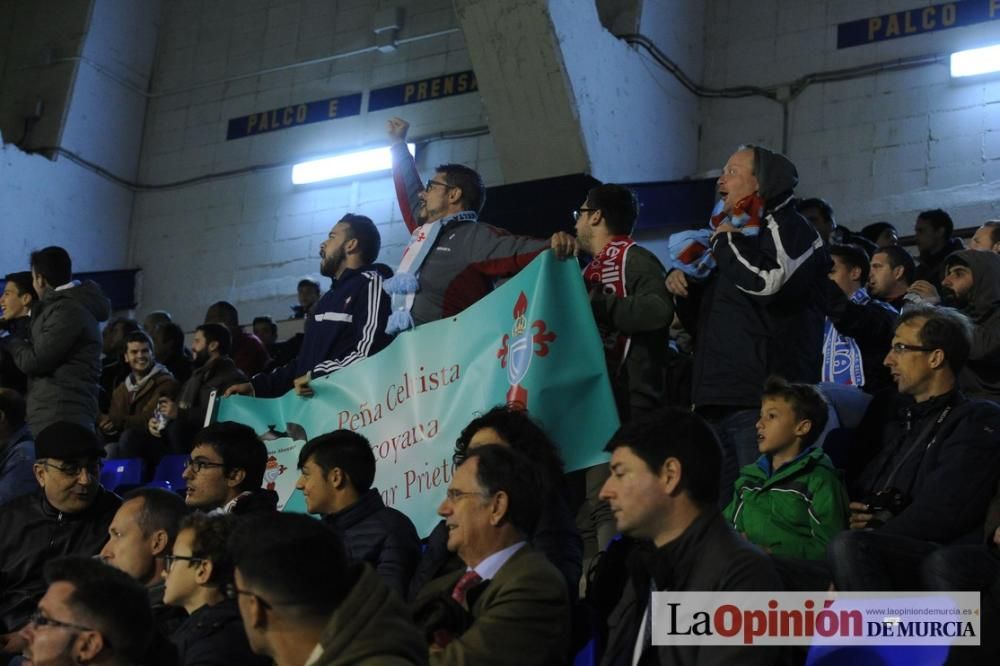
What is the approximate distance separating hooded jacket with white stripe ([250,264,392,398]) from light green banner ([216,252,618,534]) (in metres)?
0.11

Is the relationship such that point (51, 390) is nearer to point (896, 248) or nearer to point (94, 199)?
point (896, 248)

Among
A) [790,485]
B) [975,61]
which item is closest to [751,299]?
[790,485]

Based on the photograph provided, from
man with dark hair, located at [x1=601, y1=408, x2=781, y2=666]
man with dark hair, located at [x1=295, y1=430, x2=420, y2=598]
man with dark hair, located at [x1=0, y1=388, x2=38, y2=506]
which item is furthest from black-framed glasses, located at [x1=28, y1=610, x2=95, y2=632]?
man with dark hair, located at [x1=0, y1=388, x2=38, y2=506]

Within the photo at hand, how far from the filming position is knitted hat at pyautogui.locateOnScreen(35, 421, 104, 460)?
5.05 m

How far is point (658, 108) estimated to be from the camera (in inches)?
406

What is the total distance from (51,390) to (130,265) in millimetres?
6231

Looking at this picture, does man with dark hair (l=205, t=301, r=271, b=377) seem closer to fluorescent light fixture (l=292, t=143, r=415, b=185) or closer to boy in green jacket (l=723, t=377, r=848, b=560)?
fluorescent light fixture (l=292, t=143, r=415, b=185)

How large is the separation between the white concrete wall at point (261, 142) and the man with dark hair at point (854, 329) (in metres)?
5.30

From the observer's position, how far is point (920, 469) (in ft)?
13.5

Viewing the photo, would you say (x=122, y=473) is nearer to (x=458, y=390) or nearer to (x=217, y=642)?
(x=458, y=390)

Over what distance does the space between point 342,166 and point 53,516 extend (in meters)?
7.12

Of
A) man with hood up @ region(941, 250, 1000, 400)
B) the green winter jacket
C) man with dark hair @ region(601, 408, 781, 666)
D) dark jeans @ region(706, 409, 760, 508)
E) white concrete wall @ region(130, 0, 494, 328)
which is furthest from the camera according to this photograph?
white concrete wall @ region(130, 0, 494, 328)

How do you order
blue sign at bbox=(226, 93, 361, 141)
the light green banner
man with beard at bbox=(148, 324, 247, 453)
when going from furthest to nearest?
blue sign at bbox=(226, 93, 361, 141) → man with beard at bbox=(148, 324, 247, 453) → the light green banner

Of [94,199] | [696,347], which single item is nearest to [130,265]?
[94,199]
